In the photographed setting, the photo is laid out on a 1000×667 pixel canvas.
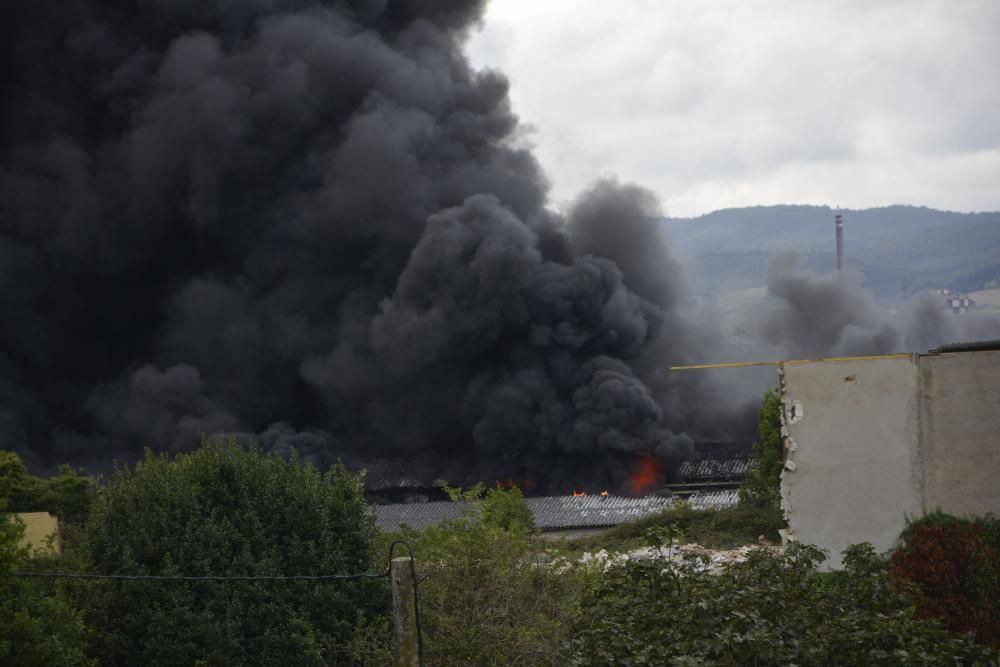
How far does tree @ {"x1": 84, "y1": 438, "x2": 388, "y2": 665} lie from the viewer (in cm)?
1333

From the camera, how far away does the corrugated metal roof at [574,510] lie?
31.5 metres

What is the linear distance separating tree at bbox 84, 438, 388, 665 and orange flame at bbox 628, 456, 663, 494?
23247 mm

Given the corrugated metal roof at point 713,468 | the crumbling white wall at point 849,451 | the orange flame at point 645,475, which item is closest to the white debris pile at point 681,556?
the crumbling white wall at point 849,451

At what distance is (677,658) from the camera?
9172 millimetres

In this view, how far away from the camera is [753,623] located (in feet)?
32.1

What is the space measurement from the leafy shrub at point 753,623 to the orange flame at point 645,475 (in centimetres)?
2562

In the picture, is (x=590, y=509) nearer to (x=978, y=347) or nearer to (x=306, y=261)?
(x=306, y=261)

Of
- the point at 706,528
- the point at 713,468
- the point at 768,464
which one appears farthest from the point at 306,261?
the point at 706,528

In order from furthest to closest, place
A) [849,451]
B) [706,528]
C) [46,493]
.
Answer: [46,493], [706,528], [849,451]

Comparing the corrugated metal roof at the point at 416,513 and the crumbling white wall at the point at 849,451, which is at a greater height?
the crumbling white wall at the point at 849,451

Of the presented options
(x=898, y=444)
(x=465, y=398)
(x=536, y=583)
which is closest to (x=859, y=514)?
(x=898, y=444)

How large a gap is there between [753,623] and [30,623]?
22.0 ft

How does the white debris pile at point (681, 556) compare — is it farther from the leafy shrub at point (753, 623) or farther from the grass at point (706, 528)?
the grass at point (706, 528)

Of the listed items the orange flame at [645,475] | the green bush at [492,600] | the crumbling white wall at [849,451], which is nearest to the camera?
the green bush at [492,600]
